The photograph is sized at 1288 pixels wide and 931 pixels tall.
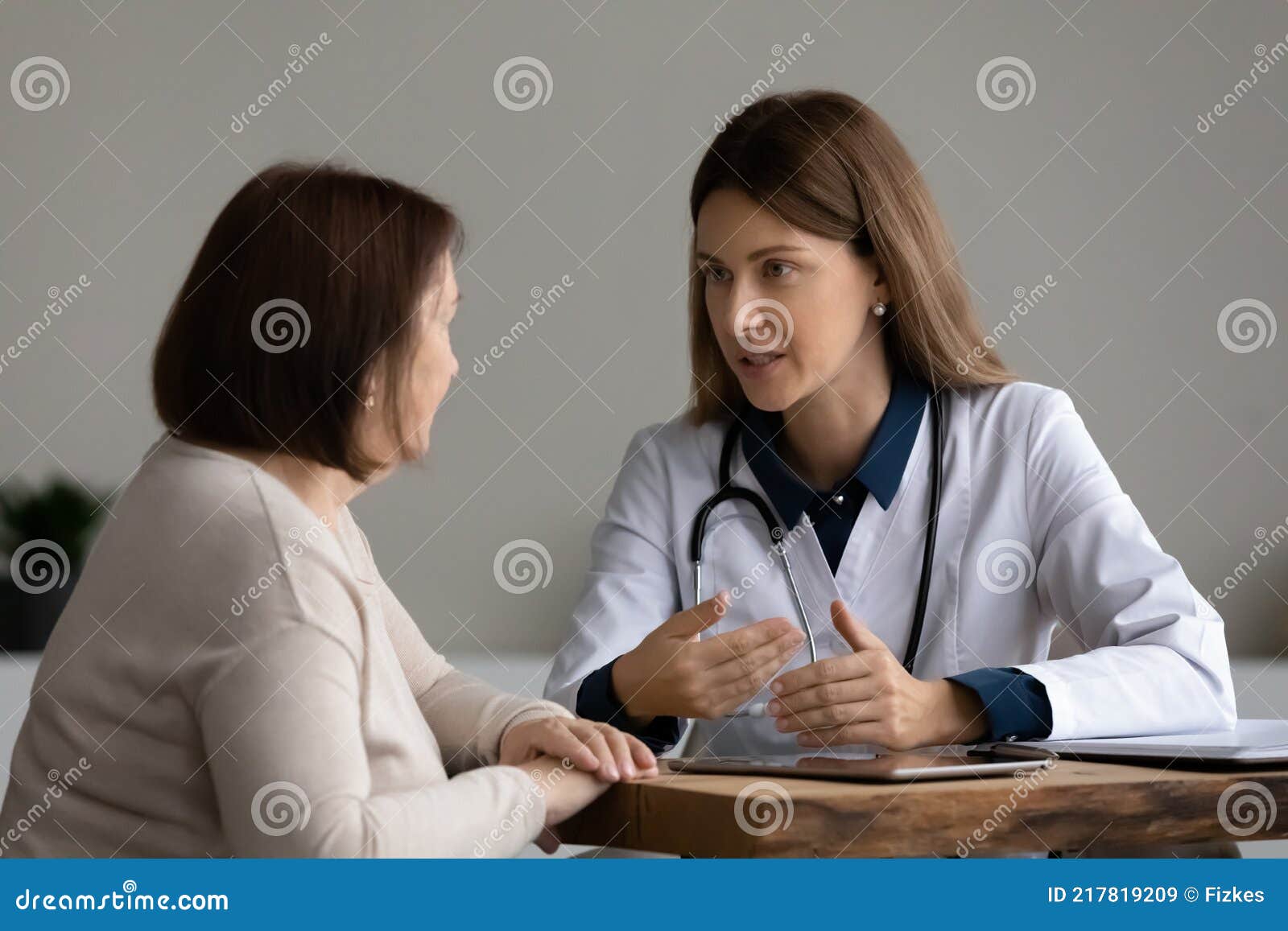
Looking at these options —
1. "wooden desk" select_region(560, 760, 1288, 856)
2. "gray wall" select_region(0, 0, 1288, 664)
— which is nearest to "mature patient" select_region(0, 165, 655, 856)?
"wooden desk" select_region(560, 760, 1288, 856)

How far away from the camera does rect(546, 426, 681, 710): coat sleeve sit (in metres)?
1.86

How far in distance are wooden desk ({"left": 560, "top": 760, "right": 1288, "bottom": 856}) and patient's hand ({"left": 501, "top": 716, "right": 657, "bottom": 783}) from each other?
23 mm

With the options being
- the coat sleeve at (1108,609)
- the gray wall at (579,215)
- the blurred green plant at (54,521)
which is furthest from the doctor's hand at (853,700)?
the blurred green plant at (54,521)

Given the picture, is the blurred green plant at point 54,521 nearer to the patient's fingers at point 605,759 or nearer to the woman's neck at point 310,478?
the woman's neck at point 310,478

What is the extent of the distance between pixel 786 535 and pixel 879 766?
74 centimetres

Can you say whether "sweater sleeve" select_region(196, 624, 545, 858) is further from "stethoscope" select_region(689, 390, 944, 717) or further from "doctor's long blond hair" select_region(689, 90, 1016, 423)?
"doctor's long blond hair" select_region(689, 90, 1016, 423)

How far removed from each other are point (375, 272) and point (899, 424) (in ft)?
3.23

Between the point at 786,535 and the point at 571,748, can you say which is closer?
the point at 571,748

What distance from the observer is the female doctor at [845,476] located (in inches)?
72.0

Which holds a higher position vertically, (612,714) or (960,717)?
(960,717)

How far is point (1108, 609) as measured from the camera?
5.70 ft

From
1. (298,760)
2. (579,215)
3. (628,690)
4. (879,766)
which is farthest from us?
(579,215)

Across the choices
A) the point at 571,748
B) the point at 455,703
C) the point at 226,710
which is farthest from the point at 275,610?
the point at 455,703

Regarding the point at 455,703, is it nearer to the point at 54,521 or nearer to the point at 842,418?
the point at 842,418
